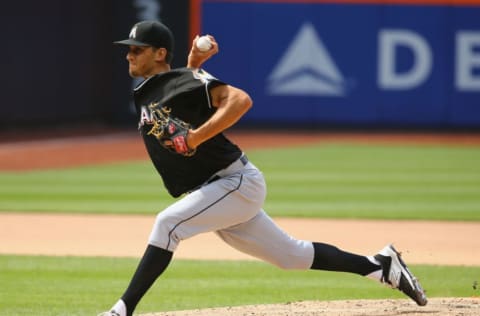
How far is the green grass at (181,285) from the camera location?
691 cm

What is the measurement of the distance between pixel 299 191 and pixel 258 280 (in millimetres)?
5986

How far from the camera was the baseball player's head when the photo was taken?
5.77 meters

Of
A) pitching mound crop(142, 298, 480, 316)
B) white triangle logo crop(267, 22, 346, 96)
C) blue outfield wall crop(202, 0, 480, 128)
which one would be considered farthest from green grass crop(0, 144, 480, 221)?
pitching mound crop(142, 298, 480, 316)

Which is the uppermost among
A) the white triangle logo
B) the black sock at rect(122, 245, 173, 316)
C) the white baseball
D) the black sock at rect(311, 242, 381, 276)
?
the white baseball

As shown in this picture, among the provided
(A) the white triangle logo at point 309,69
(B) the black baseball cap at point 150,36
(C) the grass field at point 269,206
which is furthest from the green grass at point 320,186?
(B) the black baseball cap at point 150,36

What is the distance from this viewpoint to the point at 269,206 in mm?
12438

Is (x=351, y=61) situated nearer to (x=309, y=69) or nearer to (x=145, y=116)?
(x=309, y=69)

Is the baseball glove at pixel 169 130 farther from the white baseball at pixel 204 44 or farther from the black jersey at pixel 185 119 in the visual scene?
the white baseball at pixel 204 44

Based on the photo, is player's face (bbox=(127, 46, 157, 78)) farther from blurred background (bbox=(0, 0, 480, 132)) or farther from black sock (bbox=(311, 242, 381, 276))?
blurred background (bbox=(0, 0, 480, 132))

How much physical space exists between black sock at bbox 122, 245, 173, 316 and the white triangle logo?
56.1 feet

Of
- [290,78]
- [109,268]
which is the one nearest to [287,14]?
[290,78]

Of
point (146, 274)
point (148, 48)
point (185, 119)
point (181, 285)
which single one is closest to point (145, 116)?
point (185, 119)

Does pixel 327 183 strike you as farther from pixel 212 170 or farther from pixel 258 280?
pixel 212 170

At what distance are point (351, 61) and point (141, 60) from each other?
1682 centimetres
